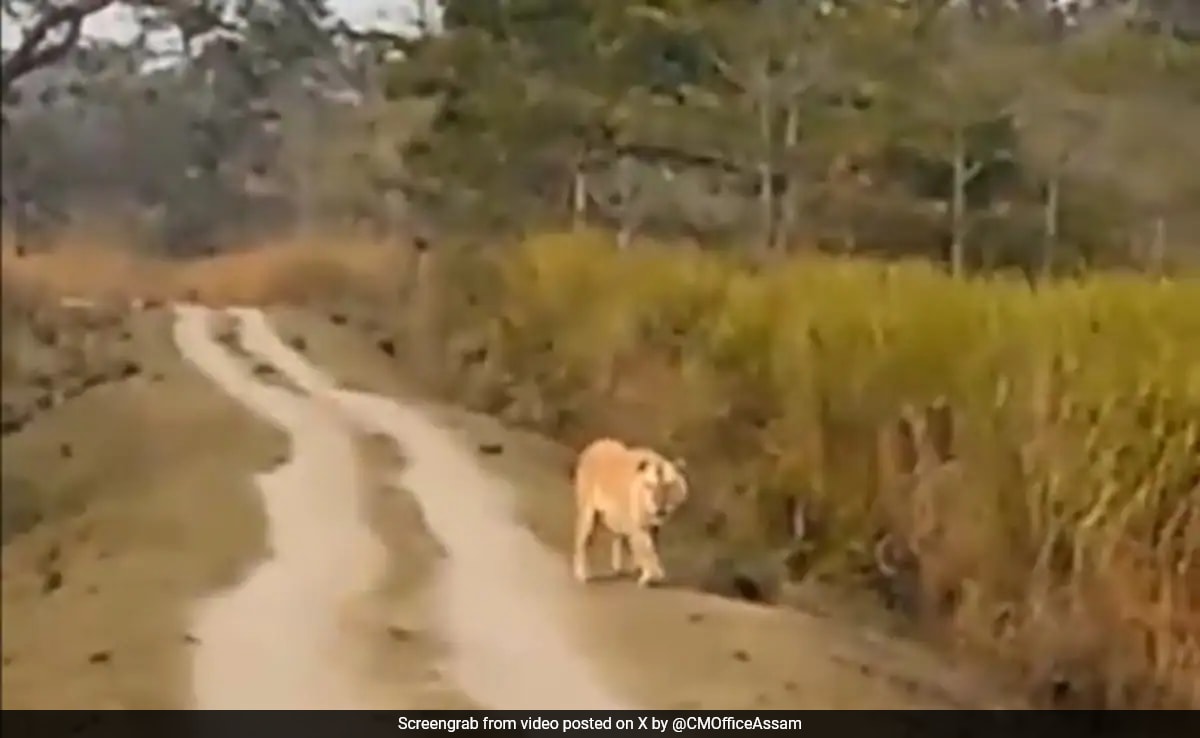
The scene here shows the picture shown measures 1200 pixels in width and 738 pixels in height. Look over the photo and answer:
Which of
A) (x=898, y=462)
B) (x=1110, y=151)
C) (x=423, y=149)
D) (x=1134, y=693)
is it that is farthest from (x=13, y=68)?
(x=1134, y=693)

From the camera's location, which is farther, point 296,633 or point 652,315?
point 652,315

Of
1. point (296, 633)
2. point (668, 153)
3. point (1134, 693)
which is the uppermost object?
point (668, 153)

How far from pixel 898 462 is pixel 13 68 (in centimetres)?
60

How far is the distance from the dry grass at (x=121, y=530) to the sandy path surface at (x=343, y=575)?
2cm

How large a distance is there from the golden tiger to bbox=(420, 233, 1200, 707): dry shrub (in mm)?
15

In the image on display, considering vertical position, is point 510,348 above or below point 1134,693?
above

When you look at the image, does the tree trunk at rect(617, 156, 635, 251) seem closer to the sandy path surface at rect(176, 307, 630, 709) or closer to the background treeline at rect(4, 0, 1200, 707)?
the background treeline at rect(4, 0, 1200, 707)

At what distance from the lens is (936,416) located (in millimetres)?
1058

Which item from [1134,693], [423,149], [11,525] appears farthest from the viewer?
[1134,693]

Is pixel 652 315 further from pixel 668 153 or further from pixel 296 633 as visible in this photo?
pixel 296 633

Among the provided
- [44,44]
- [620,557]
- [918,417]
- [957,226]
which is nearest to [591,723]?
[620,557]

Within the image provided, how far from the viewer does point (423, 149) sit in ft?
3.19

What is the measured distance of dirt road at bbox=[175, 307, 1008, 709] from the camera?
91cm

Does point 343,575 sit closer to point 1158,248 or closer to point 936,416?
point 936,416
